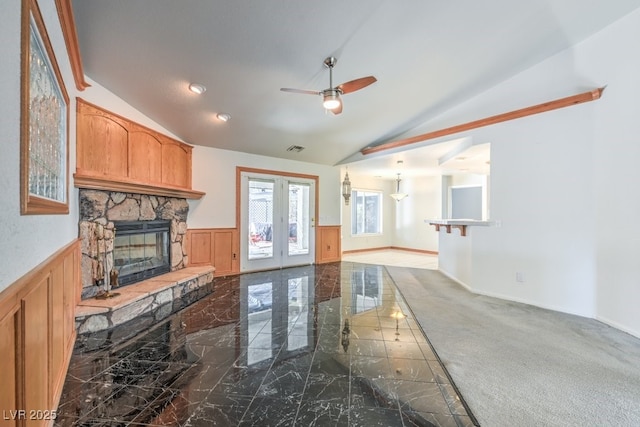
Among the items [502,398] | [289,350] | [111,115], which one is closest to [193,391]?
[289,350]

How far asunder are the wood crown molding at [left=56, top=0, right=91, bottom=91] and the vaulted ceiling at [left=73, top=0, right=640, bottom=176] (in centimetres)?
19

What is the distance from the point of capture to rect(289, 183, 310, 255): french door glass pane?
6.59 m

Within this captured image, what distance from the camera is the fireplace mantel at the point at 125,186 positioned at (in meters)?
3.14

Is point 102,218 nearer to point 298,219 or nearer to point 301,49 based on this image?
point 301,49

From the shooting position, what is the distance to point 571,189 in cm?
368

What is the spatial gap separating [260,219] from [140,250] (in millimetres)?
2378

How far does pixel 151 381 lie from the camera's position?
2.09 metres

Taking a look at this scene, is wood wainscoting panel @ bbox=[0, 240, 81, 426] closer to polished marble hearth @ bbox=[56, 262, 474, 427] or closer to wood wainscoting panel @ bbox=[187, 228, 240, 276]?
polished marble hearth @ bbox=[56, 262, 474, 427]

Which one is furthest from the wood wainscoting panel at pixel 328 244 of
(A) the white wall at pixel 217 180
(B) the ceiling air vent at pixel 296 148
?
(B) the ceiling air vent at pixel 296 148

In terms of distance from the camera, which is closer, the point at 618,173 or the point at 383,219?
the point at 618,173

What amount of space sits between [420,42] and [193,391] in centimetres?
409

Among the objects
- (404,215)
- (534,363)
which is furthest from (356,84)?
(404,215)

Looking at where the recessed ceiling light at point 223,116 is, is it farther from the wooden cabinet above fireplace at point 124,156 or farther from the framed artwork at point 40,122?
the framed artwork at point 40,122

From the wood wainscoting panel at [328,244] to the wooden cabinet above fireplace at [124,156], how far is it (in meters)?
3.15
